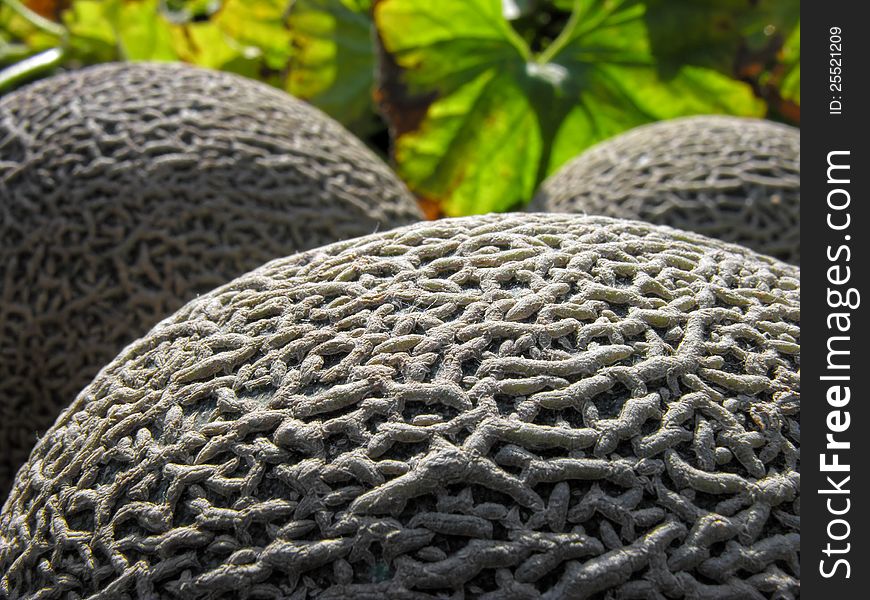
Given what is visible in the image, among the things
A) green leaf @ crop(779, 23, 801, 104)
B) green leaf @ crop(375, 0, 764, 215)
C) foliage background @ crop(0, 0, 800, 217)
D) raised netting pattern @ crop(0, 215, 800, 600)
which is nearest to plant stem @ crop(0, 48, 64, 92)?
foliage background @ crop(0, 0, 800, 217)

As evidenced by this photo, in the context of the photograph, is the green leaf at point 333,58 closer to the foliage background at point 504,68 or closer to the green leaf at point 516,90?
the foliage background at point 504,68

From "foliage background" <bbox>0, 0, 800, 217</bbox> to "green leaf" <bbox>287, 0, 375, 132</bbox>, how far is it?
0.04 ft

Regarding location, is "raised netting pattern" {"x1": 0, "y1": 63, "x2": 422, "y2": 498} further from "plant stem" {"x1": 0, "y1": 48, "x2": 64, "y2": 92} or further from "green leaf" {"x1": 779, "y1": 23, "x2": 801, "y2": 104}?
"green leaf" {"x1": 779, "y1": 23, "x2": 801, "y2": 104}

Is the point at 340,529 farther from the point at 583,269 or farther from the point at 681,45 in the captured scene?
the point at 681,45

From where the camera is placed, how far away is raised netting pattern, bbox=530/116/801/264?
227 centimetres

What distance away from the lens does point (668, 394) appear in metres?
1.11

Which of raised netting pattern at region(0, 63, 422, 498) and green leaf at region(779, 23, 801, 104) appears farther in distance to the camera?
green leaf at region(779, 23, 801, 104)

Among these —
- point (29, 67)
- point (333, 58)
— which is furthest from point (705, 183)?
point (29, 67)

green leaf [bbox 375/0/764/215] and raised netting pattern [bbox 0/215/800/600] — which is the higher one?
green leaf [bbox 375/0/764/215]

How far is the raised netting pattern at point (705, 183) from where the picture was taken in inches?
89.5

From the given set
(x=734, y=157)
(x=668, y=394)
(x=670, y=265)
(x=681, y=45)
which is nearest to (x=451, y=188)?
(x=681, y=45)

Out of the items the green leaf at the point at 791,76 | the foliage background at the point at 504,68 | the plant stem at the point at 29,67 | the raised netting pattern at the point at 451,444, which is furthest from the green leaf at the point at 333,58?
the raised netting pattern at the point at 451,444

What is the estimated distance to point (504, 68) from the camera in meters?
3.50

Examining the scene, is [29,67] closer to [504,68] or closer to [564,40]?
[504,68]
